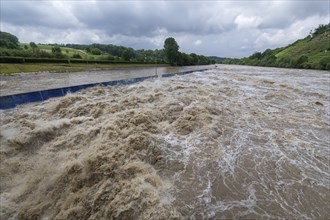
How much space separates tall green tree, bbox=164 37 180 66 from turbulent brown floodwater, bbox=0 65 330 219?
54032 mm

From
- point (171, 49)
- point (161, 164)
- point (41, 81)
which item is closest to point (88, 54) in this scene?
point (171, 49)

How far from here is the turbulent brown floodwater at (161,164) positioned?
194 inches

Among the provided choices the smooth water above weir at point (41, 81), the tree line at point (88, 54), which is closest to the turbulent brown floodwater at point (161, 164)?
the smooth water above weir at point (41, 81)

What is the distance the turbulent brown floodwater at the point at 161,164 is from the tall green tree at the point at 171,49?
54032 millimetres

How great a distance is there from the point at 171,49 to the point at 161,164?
59.6m

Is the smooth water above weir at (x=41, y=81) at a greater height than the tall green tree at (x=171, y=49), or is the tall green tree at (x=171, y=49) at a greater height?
the tall green tree at (x=171, y=49)

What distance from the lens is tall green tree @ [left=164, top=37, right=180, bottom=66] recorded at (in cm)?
6256

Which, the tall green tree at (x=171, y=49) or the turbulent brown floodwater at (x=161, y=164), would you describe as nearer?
the turbulent brown floodwater at (x=161, y=164)

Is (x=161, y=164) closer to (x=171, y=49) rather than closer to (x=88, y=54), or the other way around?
(x=171, y=49)

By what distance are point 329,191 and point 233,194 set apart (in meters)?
2.84

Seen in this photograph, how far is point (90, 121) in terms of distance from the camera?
1006 centimetres

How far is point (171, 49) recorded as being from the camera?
205ft

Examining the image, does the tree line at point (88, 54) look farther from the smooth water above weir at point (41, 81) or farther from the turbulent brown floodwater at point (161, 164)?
the turbulent brown floodwater at point (161, 164)

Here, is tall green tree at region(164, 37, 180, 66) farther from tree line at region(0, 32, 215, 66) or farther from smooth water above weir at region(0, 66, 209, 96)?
smooth water above weir at region(0, 66, 209, 96)
